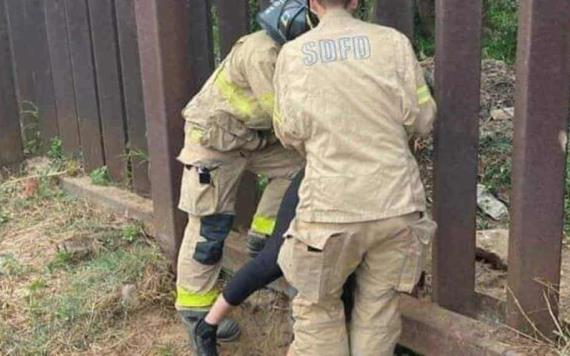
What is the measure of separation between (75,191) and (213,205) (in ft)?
5.98

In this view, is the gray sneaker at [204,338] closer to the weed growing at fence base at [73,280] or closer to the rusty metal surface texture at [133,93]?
the weed growing at fence base at [73,280]

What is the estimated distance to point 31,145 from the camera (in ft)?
19.2

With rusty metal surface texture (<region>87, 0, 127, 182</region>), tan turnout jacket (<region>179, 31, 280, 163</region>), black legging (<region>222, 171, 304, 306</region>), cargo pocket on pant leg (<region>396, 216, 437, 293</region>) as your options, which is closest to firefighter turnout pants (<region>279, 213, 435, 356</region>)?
cargo pocket on pant leg (<region>396, 216, 437, 293</region>)

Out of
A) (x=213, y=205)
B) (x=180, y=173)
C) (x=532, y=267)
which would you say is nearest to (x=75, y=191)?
(x=180, y=173)

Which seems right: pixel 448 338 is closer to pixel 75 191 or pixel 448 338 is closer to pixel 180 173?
pixel 180 173

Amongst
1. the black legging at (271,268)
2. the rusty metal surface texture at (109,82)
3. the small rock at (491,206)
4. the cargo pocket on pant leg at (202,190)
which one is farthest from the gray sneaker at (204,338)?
the small rock at (491,206)

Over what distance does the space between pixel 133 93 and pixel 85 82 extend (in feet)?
1.75

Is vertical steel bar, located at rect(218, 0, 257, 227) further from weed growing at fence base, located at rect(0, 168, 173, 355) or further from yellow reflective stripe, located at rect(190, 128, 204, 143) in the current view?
weed growing at fence base, located at rect(0, 168, 173, 355)

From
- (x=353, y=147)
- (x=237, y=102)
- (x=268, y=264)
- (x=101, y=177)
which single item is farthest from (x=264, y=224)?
(x=101, y=177)

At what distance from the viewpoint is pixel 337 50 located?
9.75ft

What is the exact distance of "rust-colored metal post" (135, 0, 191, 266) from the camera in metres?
3.99

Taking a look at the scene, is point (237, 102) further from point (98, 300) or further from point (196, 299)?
point (98, 300)

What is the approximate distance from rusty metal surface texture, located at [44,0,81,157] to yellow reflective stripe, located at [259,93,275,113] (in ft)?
7.49

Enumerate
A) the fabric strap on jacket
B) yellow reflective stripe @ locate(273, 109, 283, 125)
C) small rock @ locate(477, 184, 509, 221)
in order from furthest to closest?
small rock @ locate(477, 184, 509, 221) → the fabric strap on jacket → yellow reflective stripe @ locate(273, 109, 283, 125)
